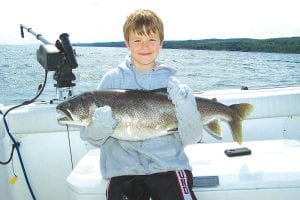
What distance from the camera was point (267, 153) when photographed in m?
3.74

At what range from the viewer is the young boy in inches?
121

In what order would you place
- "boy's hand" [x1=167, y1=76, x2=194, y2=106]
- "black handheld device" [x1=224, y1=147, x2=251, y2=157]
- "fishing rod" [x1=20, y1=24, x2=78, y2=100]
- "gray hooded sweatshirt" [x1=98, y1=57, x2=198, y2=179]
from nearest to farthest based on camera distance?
Answer: "boy's hand" [x1=167, y1=76, x2=194, y2=106] < "gray hooded sweatshirt" [x1=98, y1=57, x2=198, y2=179] < "black handheld device" [x1=224, y1=147, x2=251, y2=157] < "fishing rod" [x1=20, y1=24, x2=78, y2=100]

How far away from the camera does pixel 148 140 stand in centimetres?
333

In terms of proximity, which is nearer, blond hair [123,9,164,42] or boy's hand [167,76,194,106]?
boy's hand [167,76,194,106]

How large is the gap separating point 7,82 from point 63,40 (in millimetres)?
13418

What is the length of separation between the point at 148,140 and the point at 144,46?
810mm

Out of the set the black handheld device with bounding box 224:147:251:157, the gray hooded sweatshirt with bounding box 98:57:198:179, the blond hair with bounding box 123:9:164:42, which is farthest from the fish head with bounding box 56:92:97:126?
the black handheld device with bounding box 224:147:251:157

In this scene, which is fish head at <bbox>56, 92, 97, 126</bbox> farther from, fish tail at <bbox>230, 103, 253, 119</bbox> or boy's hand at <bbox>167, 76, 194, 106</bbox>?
fish tail at <bbox>230, 103, 253, 119</bbox>

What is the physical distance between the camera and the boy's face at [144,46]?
3.39m

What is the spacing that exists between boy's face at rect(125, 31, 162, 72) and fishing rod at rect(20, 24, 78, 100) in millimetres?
1026

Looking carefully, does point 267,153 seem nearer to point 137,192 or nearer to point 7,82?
point 137,192

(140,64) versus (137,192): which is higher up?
(140,64)

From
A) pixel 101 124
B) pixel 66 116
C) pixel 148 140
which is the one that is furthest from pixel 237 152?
pixel 66 116

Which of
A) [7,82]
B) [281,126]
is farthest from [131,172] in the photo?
[7,82]
